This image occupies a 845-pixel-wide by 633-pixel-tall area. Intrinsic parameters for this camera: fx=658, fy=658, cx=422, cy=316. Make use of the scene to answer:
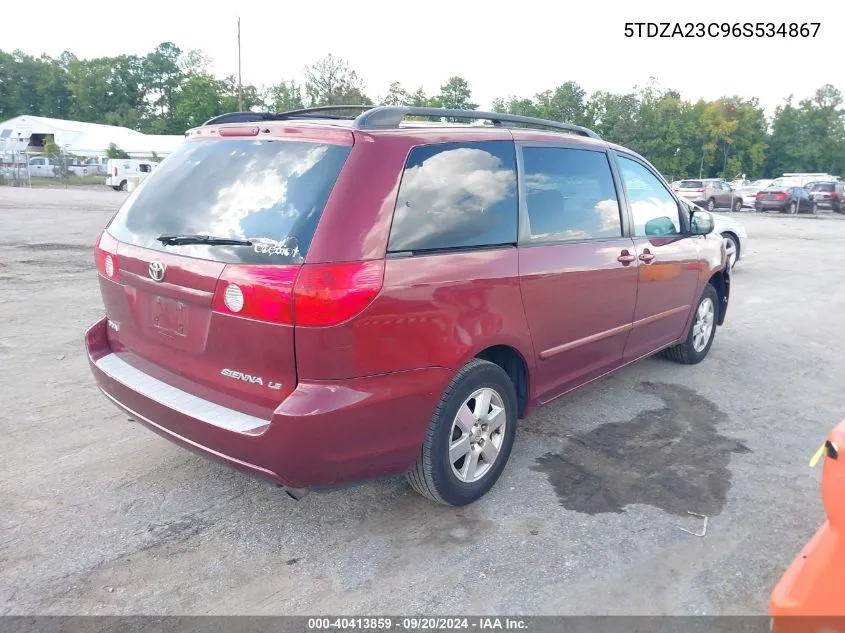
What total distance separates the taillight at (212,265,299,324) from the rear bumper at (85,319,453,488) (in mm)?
317

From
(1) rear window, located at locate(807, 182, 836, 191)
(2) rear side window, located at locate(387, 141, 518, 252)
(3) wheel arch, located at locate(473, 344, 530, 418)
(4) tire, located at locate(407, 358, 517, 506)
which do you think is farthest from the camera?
(1) rear window, located at locate(807, 182, 836, 191)

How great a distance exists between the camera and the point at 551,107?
2434 inches

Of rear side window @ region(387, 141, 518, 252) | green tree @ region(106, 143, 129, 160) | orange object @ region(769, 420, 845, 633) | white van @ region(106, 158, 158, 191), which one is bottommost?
orange object @ region(769, 420, 845, 633)

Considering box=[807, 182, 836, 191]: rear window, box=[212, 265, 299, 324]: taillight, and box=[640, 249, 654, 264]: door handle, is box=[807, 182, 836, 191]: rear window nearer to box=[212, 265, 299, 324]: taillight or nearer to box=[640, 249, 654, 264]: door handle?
box=[640, 249, 654, 264]: door handle

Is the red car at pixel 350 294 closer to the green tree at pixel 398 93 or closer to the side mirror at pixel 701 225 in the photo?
the side mirror at pixel 701 225

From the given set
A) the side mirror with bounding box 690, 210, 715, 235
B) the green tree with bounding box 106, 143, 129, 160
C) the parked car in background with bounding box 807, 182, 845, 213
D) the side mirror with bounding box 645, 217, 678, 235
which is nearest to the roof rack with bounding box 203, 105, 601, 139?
the side mirror with bounding box 645, 217, 678, 235

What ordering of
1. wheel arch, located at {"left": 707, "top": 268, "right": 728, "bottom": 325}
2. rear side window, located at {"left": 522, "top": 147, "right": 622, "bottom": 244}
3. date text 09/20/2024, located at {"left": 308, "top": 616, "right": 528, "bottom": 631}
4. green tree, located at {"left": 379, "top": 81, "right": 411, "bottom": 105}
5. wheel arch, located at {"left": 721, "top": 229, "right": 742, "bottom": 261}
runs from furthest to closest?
green tree, located at {"left": 379, "top": 81, "right": 411, "bottom": 105} → wheel arch, located at {"left": 721, "top": 229, "right": 742, "bottom": 261} → wheel arch, located at {"left": 707, "top": 268, "right": 728, "bottom": 325} → rear side window, located at {"left": 522, "top": 147, "right": 622, "bottom": 244} → date text 09/20/2024, located at {"left": 308, "top": 616, "right": 528, "bottom": 631}

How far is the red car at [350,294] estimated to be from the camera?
260 cm

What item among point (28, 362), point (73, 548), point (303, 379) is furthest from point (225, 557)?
point (28, 362)

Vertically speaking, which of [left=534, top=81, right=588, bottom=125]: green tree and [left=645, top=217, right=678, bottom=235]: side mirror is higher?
[left=534, top=81, right=588, bottom=125]: green tree

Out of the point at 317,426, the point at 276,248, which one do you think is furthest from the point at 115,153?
the point at 317,426

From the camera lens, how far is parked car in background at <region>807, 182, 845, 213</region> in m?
30.9

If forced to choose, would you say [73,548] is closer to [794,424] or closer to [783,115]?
[794,424]

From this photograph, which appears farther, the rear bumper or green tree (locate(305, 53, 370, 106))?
green tree (locate(305, 53, 370, 106))
